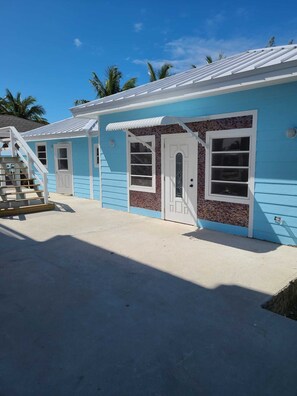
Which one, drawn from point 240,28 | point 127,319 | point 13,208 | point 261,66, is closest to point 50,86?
point 240,28

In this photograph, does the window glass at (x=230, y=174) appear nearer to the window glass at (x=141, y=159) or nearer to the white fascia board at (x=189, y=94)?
the white fascia board at (x=189, y=94)

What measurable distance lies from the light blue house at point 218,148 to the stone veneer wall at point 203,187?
2cm

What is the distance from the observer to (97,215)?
814 cm

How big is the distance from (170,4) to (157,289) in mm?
10125

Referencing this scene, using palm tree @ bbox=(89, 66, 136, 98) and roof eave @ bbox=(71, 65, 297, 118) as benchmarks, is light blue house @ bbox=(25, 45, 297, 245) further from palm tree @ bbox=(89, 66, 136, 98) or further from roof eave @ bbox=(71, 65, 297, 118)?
palm tree @ bbox=(89, 66, 136, 98)

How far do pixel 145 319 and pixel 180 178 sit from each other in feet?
14.5

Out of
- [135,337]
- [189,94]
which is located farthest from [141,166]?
[135,337]

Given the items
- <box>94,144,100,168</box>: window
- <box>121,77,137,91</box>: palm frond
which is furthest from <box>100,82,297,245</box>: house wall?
<box>121,77,137,91</box>: palm frond

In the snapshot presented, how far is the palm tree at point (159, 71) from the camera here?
70.7 ft

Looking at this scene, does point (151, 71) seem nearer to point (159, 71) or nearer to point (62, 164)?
point (159, 71)

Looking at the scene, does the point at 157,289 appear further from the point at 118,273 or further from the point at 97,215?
the point at 97,215

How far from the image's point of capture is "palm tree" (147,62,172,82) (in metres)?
21.6

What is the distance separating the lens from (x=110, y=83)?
22547 millimetres

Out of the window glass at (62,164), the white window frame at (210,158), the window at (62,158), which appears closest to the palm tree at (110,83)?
the window at (62,158)
